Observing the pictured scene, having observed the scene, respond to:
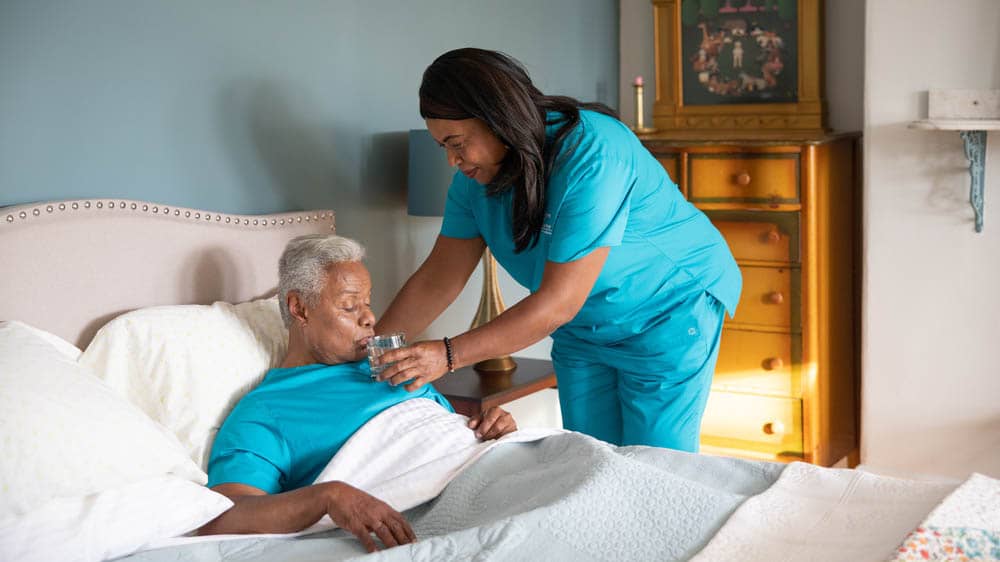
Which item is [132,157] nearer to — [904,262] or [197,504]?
[197,504]

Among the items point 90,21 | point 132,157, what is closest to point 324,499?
point 132,157

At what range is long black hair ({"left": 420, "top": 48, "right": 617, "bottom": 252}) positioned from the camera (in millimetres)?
2014

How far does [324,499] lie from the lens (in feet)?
5.61

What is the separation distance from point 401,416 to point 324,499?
36 cm

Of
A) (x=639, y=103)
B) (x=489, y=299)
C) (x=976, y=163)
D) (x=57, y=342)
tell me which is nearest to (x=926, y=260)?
(x=976, y=163)

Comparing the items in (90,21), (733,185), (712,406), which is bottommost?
(712,406)

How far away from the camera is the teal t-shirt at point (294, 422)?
190 cm

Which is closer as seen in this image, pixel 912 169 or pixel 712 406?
pixel 912 169

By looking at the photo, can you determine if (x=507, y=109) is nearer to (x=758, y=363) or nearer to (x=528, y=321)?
(x=528, y=321)

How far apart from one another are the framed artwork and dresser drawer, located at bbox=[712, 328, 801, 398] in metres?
0.78

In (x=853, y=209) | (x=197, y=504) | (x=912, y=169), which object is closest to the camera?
(x=197, y=504)

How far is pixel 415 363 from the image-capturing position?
1989 millimetres

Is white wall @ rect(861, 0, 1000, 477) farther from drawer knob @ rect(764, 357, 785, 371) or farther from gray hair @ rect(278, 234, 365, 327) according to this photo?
gray hair @ rect(278, 234, 365, 327)

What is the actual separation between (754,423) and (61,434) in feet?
8.46
